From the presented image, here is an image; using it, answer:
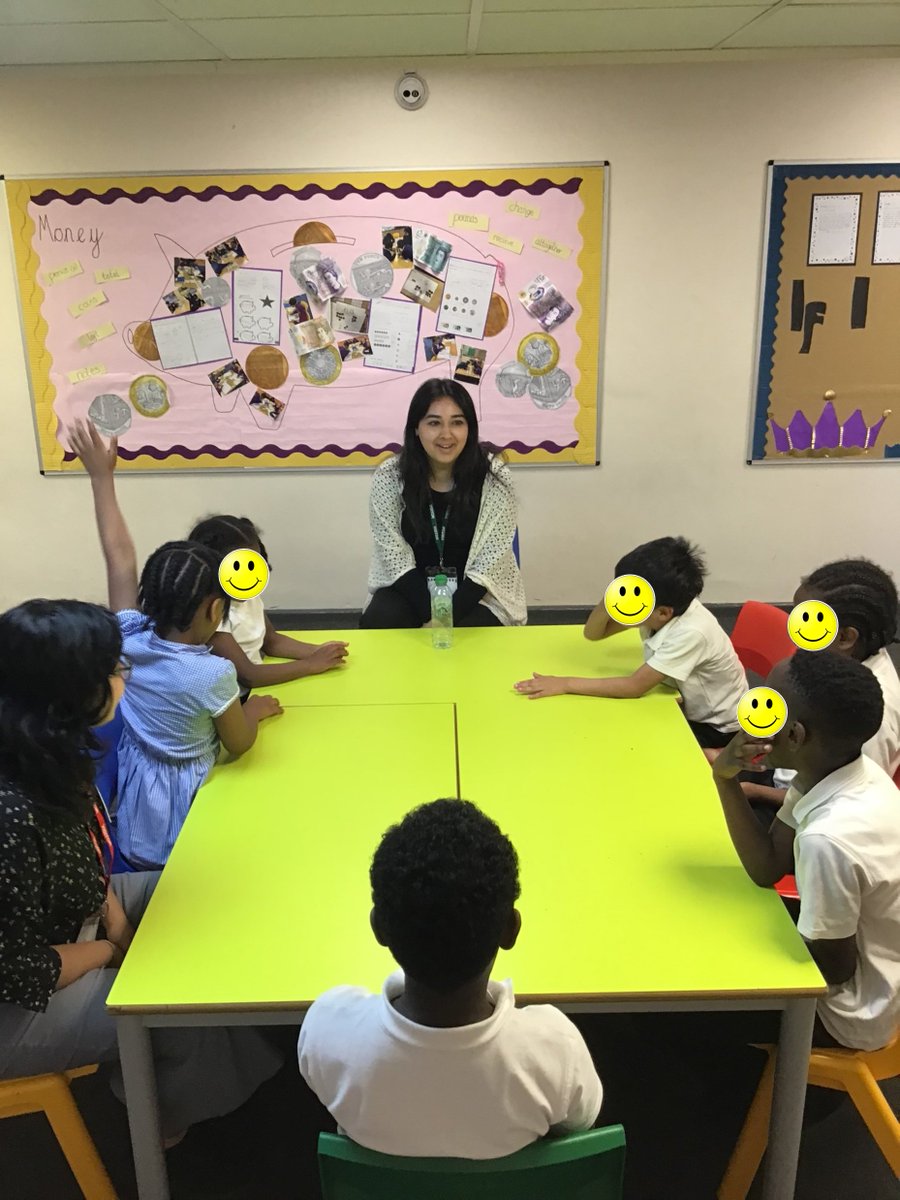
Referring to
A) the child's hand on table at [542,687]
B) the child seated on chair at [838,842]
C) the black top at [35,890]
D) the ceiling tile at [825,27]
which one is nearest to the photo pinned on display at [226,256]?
the ceiling tile at [825,27]

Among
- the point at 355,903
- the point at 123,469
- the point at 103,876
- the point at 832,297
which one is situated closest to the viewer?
the point at 355,903

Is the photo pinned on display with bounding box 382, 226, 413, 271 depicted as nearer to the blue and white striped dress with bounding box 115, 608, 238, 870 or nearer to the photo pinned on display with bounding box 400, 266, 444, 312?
the photo pinned on display with bounding box 400, 266, 444, 312

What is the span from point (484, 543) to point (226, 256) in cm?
194

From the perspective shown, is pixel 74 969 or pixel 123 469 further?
pixel 123 469

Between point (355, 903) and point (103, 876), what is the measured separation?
45cm

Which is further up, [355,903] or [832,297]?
[832,297]

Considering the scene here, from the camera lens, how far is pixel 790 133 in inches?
142

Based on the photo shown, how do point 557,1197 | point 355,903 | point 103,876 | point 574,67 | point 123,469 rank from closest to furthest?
1. point 557,1197
2. point 355,903
3. point 103,876
4. point 574,67
5. point 123,469

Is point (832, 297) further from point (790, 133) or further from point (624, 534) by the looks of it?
point (624, 534)

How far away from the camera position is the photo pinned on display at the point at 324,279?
3771mm

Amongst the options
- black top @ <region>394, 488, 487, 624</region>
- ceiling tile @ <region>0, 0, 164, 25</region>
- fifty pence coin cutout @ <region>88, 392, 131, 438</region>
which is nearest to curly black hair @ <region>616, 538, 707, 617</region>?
black top @ <region>394, 488, 487, 624</region>

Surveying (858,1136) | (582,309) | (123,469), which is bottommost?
(858,1136)

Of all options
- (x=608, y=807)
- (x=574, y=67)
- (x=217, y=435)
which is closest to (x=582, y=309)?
(x=574, y=67)

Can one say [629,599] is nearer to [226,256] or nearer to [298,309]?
[298,309]
